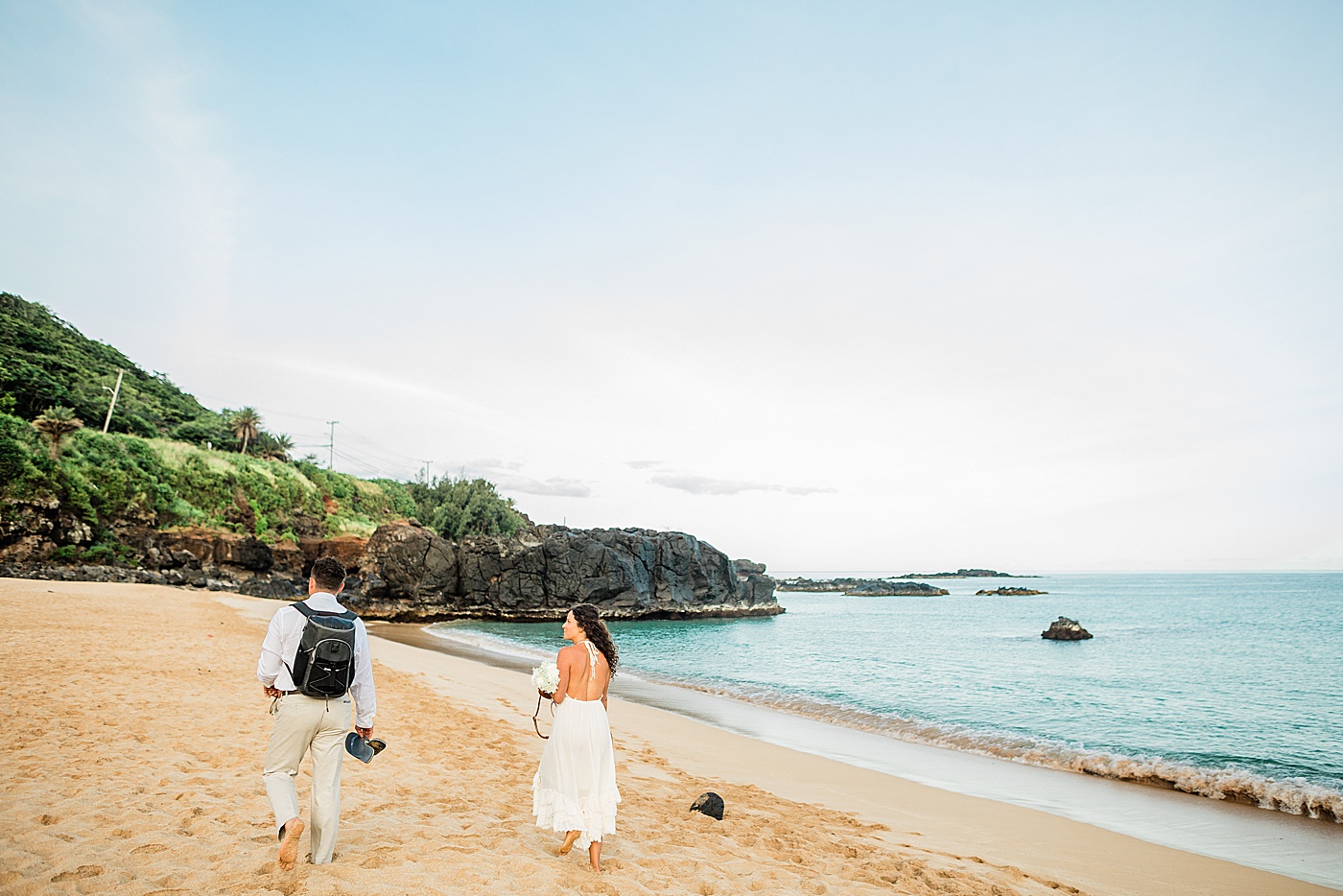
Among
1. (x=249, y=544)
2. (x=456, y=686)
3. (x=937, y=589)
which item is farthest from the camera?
(x=937, y=589)

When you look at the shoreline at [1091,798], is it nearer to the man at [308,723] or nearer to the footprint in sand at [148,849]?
the man at [308,723]

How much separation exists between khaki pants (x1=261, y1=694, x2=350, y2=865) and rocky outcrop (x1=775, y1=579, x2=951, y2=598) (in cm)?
14016

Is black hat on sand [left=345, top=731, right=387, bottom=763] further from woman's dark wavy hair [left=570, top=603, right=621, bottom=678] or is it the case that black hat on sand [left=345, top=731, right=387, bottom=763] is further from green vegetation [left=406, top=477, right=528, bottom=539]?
green vegetation [left=406, top=477, right=528, bottom=539]

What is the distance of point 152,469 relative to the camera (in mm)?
45625

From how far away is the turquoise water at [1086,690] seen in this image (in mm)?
12164

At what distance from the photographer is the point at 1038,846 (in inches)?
291

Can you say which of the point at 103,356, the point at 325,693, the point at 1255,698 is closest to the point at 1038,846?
the point at 325,693

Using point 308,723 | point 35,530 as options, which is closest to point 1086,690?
point 308,723

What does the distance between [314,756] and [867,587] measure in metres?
162

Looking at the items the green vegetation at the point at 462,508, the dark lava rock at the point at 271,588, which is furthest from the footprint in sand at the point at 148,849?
the green vegetation at the point at 462,508

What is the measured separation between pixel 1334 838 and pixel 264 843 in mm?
12292

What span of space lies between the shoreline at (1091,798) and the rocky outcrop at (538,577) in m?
40.0

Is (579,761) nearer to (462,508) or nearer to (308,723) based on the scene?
(308,723)

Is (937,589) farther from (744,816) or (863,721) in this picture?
(744,816)
